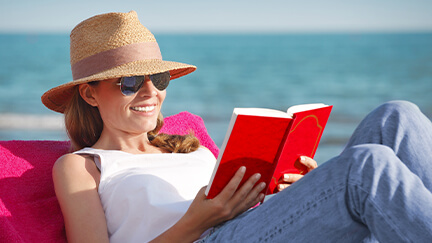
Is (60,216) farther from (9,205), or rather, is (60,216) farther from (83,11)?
(83,11)

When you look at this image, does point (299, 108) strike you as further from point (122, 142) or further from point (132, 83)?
point (122, 142)

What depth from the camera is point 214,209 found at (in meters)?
1.87

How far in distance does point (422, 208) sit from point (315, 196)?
316mm

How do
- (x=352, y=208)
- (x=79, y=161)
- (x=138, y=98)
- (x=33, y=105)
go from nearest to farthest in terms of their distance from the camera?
1. (x=352, y=208)
2. (x=79, y=161)
3. (x=138, y=98)
4. (x=33, y=105)

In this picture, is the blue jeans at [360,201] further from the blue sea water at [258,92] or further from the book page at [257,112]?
the blue sea water at [258,92]

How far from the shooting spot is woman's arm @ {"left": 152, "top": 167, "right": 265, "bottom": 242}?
6.10ft

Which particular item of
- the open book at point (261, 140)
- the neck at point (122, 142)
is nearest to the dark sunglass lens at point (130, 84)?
the neck at point (122, 142)

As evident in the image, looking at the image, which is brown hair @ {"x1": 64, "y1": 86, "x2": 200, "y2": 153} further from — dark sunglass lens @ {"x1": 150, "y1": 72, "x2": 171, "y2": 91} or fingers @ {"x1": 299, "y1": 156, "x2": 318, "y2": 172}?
fingers @ {"x1": 299, "y1": 156, "x2": 318, "y2": 172}

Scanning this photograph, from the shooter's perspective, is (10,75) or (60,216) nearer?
(60,216)

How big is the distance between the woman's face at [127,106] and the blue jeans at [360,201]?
0.68m

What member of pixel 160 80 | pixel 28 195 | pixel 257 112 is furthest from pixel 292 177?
pixel 28 195

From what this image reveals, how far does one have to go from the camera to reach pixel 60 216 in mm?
2277

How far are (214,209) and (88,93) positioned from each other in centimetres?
86

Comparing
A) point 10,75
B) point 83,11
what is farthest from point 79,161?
point 83,11
